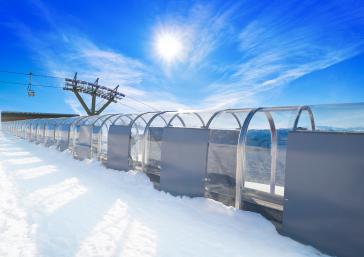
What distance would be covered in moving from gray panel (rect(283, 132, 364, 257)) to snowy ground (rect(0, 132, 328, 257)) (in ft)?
0.88

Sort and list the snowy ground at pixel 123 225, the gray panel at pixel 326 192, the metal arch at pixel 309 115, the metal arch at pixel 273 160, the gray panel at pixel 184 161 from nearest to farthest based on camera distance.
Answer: the gray panel at pixel 326 192 → the snowy ground at pixel 123 225 → the metal arch at pixel 309 115 → the metal arch at pixel 273 160 → the gray panel at pixel 184 161

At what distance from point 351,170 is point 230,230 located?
1859 mm

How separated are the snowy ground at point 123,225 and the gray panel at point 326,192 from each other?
0.88 ft

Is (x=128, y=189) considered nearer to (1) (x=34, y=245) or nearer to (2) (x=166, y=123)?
(2) (x=166, y=123)

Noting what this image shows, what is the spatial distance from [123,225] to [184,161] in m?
2.04

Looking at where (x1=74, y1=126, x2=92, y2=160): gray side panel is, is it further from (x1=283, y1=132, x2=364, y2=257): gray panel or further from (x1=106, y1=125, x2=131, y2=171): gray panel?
(x1=283, y1=132, x2=364, y2=257): gray panel

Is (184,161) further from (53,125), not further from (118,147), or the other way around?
(53,125)

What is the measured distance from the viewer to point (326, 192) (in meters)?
3.10

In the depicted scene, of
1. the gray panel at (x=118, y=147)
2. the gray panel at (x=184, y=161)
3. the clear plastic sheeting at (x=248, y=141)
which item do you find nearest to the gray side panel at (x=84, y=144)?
the gray panel at (x=118, y=147)

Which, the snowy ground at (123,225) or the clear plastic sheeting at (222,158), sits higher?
the clear plastic sheeting at (222,158)

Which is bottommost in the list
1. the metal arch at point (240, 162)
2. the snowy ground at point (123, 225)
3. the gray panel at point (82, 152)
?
the snowy ground at point (123, 225)

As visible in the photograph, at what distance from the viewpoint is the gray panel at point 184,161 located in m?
5.07

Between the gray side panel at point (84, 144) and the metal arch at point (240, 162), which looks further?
the gray side panel at point (84, 144)

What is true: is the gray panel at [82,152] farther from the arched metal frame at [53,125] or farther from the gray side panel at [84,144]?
the arched metal frame at [53,125]
